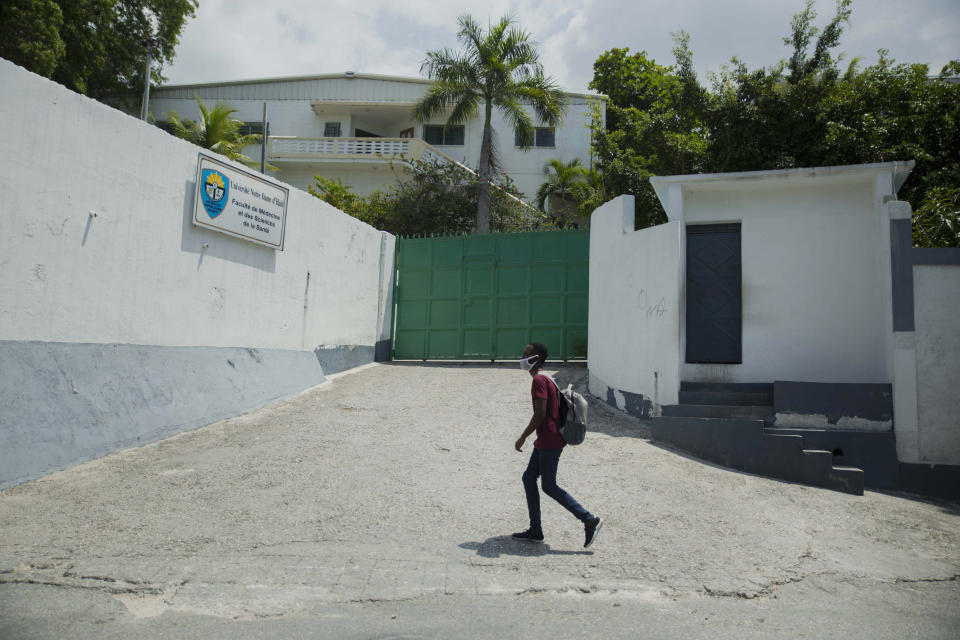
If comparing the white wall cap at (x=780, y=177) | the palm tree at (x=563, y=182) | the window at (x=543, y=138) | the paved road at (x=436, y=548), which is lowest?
the paved road at (x=436, y=548)

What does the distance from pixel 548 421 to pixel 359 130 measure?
85.5ft

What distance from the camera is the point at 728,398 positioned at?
8711 millimetres

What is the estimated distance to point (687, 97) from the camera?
49.8ft

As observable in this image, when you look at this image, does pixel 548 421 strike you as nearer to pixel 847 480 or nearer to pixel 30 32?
pixel 847 480

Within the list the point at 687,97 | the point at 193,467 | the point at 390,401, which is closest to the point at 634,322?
the point at 390,401

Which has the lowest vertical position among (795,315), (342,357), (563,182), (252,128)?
(342,357)

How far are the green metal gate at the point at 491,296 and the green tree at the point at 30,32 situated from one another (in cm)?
1542

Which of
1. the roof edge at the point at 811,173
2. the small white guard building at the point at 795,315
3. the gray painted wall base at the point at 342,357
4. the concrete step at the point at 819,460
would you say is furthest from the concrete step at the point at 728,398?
the gray painted wall base at the point at 342,357

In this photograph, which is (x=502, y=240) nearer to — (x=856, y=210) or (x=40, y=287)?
(x=856, y=210)

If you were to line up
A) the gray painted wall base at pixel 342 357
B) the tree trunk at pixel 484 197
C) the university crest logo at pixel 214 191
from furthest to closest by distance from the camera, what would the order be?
the tree trunk at pixel 484 197 < the gray painted wall base at pixel 342 357 < the university crest logo at pixel 214 191

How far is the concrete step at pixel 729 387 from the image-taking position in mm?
Answer: 8914

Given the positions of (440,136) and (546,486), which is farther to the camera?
A: (440,136)

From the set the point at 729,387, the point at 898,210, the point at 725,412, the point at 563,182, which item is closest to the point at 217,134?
the point at 563,182

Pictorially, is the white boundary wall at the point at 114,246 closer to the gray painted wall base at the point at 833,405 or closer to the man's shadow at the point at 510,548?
the man's shadow at the point at 510,548
